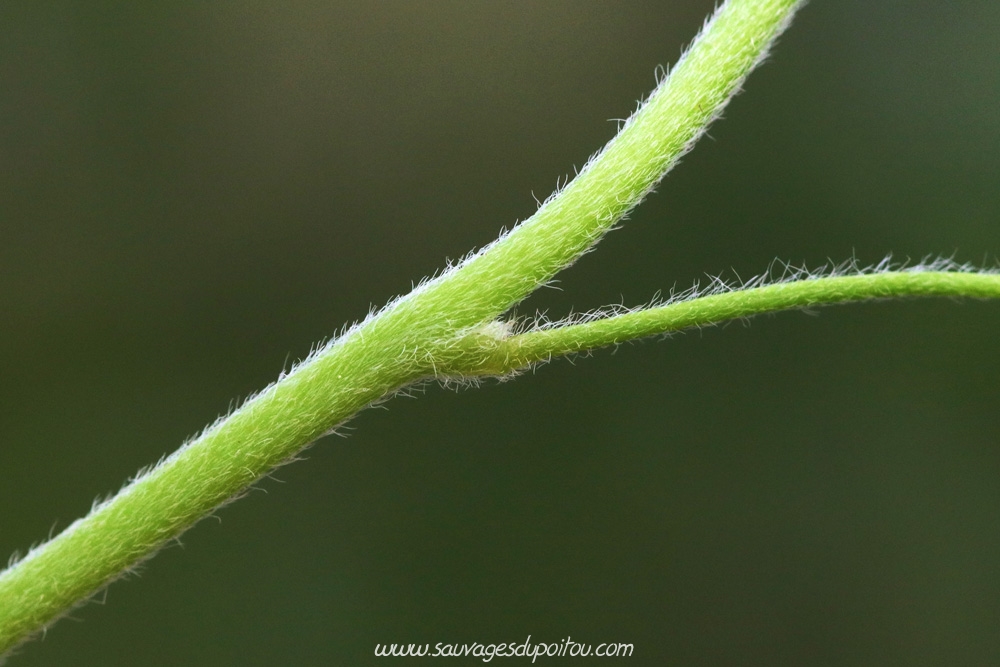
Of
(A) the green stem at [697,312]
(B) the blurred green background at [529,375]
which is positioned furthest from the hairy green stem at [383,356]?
(B) the blurred green background at [529,375]

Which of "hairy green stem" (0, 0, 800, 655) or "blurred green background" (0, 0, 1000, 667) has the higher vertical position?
"blurred green background" (0, 0, 1000, 667)

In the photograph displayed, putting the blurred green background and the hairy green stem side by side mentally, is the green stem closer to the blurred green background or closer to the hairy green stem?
the hairy green stem

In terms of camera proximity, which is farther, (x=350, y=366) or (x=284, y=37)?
(x=284, y=37)

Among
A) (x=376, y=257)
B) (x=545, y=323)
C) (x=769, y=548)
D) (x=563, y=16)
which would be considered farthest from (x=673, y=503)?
(x=545, y=323)

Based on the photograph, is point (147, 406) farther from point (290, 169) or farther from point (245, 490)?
point (245, 490)

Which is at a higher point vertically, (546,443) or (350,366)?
(546,443)

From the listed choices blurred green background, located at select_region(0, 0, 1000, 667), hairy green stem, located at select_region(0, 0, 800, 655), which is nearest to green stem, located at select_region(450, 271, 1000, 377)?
hairy green stem, located at select_region(0, 0, 800, 655)
